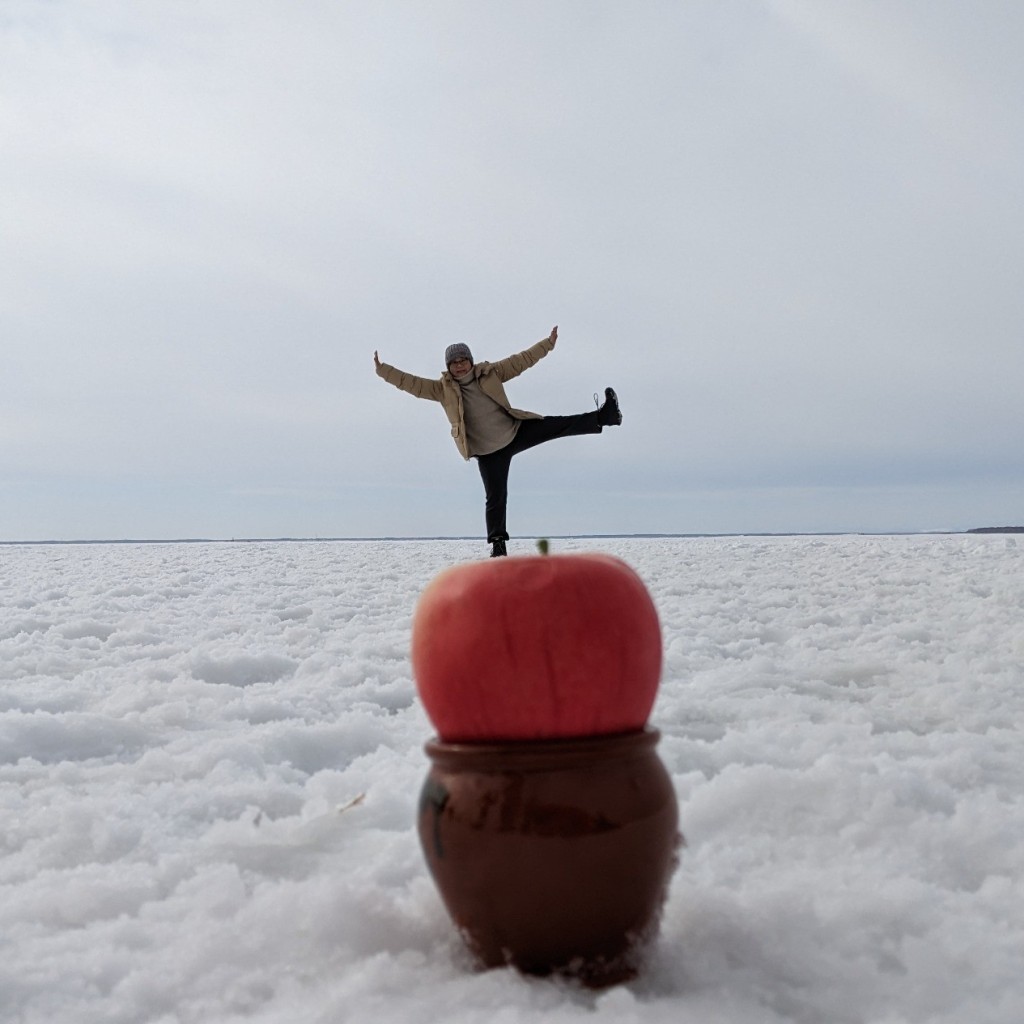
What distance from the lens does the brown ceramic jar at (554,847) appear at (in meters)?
1.42

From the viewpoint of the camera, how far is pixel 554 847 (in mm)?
1416

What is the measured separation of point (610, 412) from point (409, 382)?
4.88 ft

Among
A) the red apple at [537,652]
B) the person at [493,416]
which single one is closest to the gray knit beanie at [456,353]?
the person at [493,416]

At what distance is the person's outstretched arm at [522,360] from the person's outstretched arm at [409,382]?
1.52 feet

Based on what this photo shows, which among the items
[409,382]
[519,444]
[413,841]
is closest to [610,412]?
[519,444]

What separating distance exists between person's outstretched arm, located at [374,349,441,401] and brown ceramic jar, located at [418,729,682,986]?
5.47 meters

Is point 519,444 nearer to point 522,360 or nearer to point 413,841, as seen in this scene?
point 522,360

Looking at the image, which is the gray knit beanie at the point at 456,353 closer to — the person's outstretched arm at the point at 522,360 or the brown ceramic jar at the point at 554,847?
the person's outstretched arm at the point at 522,360

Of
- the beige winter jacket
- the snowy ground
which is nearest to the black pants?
the beige winter jacket

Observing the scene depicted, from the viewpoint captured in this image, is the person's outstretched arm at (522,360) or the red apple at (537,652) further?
the person's outstretched arm at (522,360)

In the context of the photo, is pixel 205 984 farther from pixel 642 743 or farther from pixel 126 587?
pixel 126 587

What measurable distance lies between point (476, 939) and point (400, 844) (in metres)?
0.54

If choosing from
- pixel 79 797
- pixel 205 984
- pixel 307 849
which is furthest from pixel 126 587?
pixel 205 984

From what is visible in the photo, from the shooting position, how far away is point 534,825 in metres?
1.42
